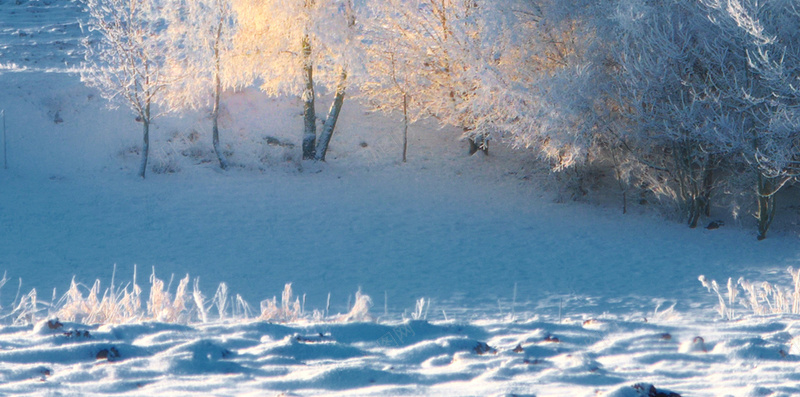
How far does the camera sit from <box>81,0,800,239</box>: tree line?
11.7 meters

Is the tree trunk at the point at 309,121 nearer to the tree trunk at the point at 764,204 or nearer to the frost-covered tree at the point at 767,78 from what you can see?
the frost-covered tree at the point at 767,78

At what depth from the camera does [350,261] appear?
11.6 meters

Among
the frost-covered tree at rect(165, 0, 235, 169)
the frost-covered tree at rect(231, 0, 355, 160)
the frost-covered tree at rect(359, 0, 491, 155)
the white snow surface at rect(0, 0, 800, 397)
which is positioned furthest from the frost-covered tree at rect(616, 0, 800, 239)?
the frost-covered tree at rect(165, 0, 235, 169)

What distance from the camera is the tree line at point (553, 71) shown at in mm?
11688

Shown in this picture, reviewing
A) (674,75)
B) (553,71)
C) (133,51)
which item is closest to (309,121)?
(133,51)

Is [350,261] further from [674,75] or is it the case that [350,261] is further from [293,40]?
[293,40]

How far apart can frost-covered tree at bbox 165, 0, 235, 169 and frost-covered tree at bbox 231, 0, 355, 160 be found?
456mm

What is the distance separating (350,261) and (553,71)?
6534mm

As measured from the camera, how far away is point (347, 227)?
13.6 meters

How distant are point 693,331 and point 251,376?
2.81 meters

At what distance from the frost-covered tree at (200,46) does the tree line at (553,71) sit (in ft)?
0.15

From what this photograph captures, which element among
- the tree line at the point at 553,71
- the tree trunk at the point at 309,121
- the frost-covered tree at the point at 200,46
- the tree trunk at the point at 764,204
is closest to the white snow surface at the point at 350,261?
the tree trunk at the point at 764,204

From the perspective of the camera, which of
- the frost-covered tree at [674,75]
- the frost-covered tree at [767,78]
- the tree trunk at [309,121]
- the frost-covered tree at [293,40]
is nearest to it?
the frost-covered tree at [767,78]

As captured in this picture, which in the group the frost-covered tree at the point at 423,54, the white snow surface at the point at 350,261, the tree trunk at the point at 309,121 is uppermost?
the frost-covered tree at the point at 423,54
